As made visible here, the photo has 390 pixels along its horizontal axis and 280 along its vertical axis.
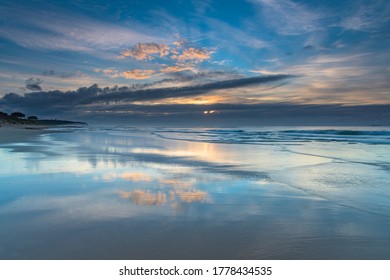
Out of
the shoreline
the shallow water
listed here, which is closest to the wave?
the shoreline

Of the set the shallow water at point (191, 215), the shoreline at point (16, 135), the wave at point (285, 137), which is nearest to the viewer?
the shallow water at point (191, 215)

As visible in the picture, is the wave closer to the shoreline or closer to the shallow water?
the shoreline

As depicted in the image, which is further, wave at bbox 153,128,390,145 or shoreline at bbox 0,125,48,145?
wave at bbox 153,128,390,145

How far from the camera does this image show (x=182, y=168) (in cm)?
1038

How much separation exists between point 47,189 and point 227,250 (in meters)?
4.73

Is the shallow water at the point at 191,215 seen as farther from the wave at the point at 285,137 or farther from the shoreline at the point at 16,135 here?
the wave at the point at 285,137

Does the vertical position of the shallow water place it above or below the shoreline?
below

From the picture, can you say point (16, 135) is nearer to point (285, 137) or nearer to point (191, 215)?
point (285, 137)

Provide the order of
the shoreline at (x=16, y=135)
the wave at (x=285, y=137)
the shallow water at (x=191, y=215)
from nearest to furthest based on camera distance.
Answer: the shallow water at (x=191, y=215) → the shoreline at (x=16, y=135) → the wave at (x=285, y=137)

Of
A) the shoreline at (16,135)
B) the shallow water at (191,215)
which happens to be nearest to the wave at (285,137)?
the shoreline at (16,135)

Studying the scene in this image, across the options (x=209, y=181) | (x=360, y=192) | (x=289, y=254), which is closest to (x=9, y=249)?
(x=289, y=254)

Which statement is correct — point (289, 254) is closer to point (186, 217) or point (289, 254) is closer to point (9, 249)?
point (186, 217)

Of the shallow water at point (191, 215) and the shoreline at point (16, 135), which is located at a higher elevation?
the shoreline at point (16, 135)

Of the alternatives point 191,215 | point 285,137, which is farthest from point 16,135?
point 191,215
